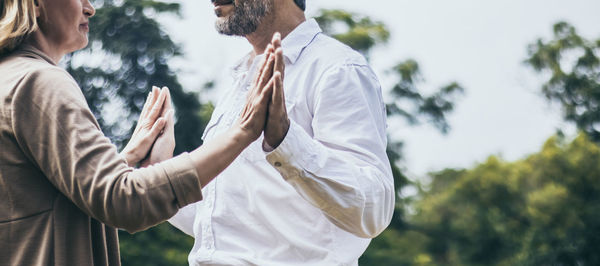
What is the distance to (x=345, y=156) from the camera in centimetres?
293

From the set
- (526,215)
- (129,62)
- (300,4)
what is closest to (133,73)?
(129,62)

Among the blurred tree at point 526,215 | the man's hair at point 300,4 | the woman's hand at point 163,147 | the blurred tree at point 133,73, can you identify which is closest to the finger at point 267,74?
the woman's hand at point 163,147

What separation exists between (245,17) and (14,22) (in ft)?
4.44

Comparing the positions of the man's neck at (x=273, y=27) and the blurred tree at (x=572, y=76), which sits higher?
the man's neck at (x=273, y=27)

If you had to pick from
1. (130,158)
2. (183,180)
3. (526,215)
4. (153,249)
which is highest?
(183,180)

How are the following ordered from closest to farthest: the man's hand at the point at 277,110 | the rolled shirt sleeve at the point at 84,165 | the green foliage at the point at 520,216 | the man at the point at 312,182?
the rolled shirt sleeve at the point at 84,165
the man's hand at the point at 277,110
the man at the point at 312,182
the green foliage at the point at 520,216

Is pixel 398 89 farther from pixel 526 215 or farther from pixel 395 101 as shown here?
pixel 526 215

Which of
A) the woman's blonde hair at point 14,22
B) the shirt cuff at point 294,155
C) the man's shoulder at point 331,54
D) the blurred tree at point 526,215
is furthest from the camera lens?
the blurred tree at point 526,215

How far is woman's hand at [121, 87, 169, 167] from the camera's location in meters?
2.96

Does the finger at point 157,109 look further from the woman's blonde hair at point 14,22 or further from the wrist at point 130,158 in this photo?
the woman's blonde hair at point 14,22

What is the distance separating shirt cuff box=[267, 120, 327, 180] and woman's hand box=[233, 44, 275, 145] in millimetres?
144

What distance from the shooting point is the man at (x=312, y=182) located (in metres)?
2.77

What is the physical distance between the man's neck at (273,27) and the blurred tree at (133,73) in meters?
14.4

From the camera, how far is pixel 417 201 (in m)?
50.1
